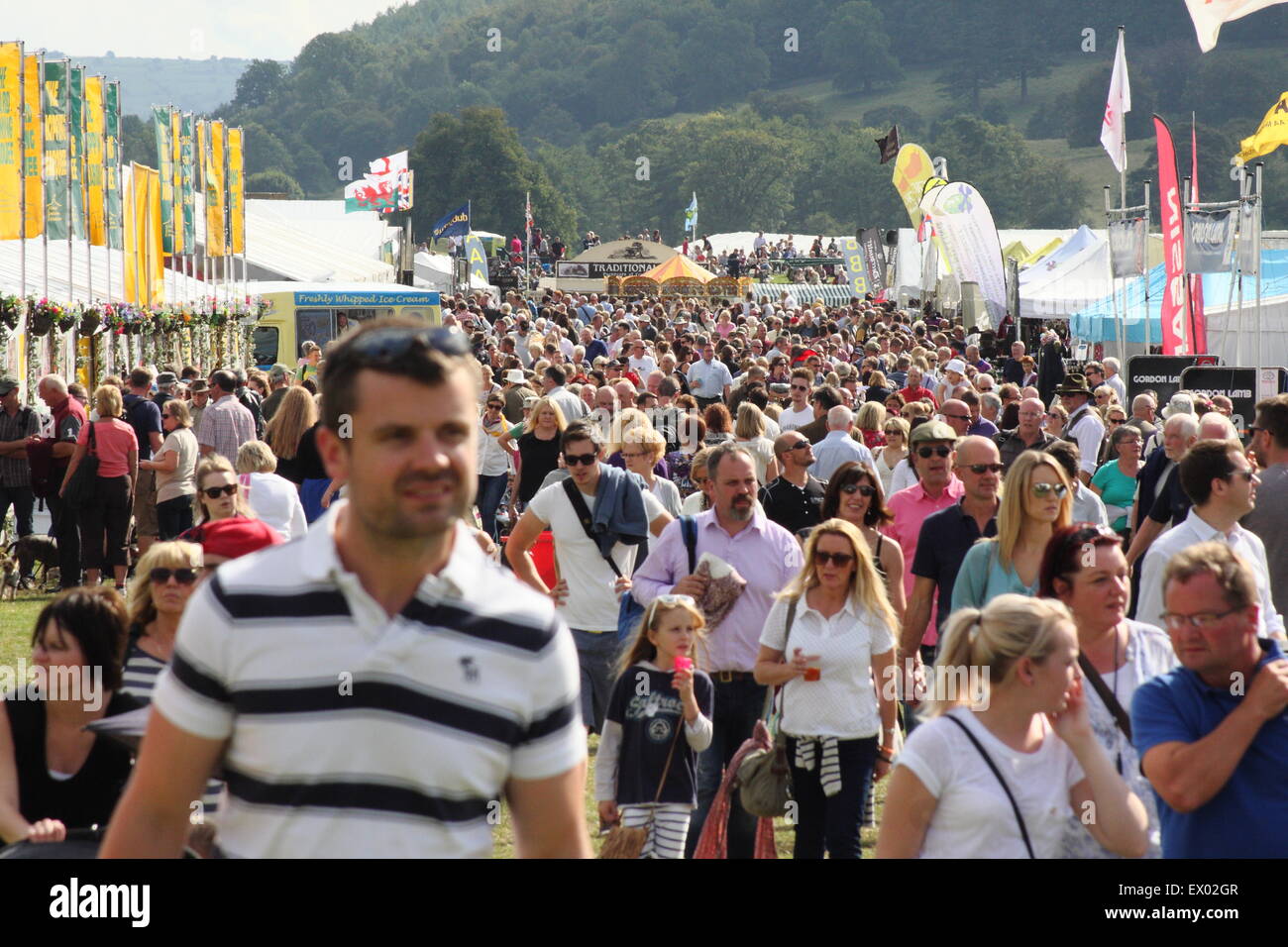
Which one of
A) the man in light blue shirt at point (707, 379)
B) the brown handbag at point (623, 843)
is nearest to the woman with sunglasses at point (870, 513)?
the brown handbag at point (623, 843)

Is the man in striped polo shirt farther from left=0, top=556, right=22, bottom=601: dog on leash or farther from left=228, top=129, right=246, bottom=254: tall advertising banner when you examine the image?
left=228, top=129, right=246, bottom=254: tall advertising banner

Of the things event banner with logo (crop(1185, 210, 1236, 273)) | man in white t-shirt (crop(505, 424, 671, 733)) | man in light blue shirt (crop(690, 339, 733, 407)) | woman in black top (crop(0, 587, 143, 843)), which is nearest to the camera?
woman in black top (crop(0, 587, 143, 843))

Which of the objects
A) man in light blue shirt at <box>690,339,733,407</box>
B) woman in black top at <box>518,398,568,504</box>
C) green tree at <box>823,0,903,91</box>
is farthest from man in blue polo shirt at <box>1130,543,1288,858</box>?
green tree at <box>823,0,903,91</box>

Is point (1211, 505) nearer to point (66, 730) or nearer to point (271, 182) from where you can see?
point (66, 730)

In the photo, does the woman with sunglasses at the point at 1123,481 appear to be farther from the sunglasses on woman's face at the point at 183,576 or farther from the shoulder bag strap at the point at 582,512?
the sunglasses on woman's face at the point at 183,576

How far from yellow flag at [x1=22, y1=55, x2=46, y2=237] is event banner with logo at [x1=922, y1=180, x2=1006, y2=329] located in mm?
17218

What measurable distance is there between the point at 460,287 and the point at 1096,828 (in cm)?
4881

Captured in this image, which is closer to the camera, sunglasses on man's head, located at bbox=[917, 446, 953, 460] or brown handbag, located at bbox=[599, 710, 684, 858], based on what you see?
brown handbag, located at bbox=[599, 710, 684, 858]

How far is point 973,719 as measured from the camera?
3449 millimetres

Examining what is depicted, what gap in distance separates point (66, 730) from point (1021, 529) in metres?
3.10

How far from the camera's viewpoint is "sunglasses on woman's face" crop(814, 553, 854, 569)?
224 inches

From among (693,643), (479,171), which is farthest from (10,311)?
(479,171)

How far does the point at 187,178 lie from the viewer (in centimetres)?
2431
